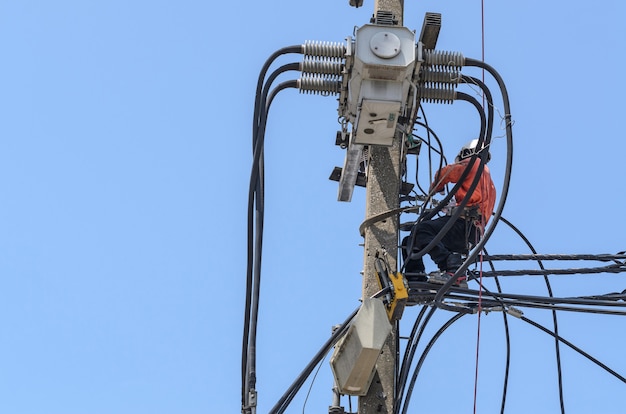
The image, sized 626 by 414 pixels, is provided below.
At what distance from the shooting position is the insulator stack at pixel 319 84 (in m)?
6.47

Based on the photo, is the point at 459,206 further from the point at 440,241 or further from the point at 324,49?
the point at 324,49

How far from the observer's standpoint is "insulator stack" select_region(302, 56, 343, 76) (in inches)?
253

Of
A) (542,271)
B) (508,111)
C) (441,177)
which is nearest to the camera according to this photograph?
(508,111)

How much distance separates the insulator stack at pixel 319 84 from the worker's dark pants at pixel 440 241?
108 cm

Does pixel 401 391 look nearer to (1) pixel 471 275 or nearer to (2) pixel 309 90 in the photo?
(1) pixel 471 275

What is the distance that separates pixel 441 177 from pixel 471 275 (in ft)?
2.70

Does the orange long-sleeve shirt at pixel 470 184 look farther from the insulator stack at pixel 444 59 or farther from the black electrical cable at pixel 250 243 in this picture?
the black electrical cable at pixel 250 243

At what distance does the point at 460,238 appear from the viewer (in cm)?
764

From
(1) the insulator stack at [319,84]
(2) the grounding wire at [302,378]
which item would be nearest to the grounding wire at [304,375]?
(2) the grounding wire at [302,378]

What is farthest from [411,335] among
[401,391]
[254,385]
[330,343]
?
[254,385]

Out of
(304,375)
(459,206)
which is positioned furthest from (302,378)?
(459,206)

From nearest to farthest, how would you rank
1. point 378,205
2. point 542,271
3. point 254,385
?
point 254,385 → point 378,205 → point 542,271

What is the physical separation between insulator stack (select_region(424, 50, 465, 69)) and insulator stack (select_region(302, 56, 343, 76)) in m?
0.54

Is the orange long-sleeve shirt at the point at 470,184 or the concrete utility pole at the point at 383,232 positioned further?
the orange long-sleeve shirt at the point at 470,184
